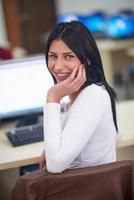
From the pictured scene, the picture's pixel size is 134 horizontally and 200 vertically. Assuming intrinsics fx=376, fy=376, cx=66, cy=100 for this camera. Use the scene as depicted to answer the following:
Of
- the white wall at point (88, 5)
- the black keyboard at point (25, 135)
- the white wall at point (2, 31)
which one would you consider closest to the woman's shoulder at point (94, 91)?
the black keyboard at point (25, 135)

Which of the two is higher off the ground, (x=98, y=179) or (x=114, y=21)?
(x=114, y=21)

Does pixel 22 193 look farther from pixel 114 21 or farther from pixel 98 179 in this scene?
pixel 114 21

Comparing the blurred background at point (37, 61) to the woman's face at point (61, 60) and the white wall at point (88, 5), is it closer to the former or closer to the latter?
the white wall at point (88, 5)

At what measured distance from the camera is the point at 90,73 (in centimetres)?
140

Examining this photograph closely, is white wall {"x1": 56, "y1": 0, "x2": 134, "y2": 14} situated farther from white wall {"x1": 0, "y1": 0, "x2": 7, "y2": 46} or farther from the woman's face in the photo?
the woman's face

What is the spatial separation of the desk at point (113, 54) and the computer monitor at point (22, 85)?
8.88 ft

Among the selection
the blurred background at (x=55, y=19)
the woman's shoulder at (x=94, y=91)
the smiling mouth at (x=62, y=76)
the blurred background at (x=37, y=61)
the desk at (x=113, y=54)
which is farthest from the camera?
the blurred background at (x=55, y=19)

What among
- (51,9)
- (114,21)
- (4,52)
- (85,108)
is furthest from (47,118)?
(51,9)

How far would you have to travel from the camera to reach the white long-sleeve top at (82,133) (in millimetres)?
1221

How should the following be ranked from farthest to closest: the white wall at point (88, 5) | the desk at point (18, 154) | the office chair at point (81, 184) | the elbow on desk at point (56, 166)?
1. the white wall at point (88, 5)
2. the desk at point (18, 154)
3. the elbow on desk at point (56, 166)
4. the office chair at point (81, 184)

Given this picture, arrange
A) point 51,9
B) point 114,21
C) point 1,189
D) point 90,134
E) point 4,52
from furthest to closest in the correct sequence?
point 51,9
point 114,21
point 4,52
point 1,189
point 90,134

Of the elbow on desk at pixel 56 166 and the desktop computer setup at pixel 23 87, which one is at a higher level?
the desktop computer setup at pixel 23 87

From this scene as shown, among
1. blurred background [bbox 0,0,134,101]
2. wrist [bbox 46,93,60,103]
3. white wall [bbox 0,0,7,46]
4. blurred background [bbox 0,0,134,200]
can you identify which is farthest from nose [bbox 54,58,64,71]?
white wall [bbox 0,0,7,46]

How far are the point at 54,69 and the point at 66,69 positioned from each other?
56 mm
